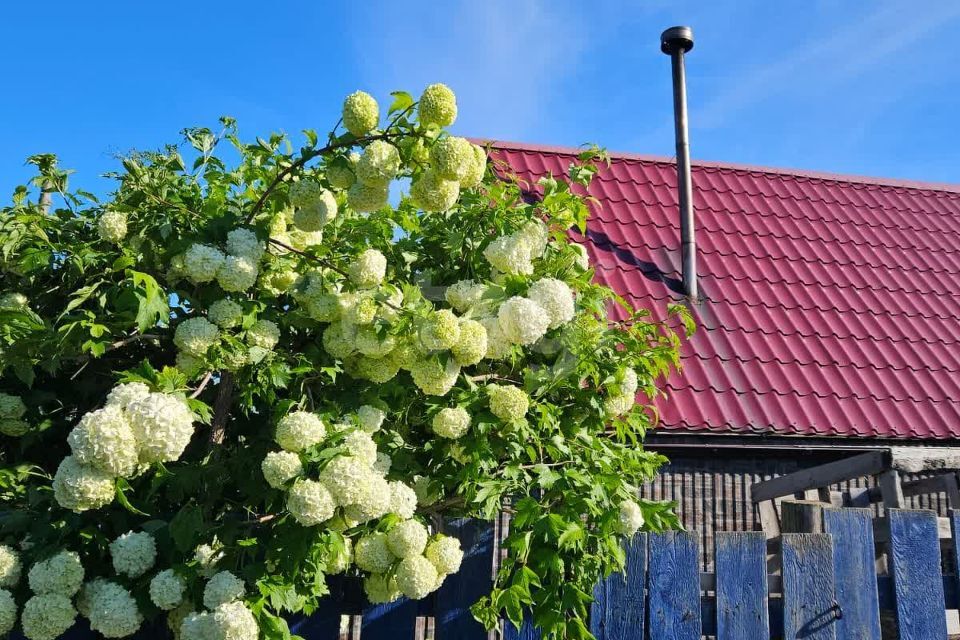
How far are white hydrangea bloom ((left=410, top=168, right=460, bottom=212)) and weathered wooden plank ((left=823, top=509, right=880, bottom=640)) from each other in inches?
82.4

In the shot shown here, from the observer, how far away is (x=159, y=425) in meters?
2.22

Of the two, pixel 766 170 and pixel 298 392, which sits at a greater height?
pixel 766 170

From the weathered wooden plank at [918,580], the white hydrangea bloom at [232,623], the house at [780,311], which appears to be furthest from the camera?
the house at [780,311]

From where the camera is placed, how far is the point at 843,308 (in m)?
6.73

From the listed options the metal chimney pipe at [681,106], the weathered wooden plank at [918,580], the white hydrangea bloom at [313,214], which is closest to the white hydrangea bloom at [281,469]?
the white hydrangea bloom at [313,214]

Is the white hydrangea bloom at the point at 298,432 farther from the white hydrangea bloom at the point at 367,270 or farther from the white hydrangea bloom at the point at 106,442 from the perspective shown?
the white hydrangea bloom at the point at 367,270

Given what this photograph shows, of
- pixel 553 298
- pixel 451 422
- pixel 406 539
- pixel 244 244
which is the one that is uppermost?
pixel 244 244

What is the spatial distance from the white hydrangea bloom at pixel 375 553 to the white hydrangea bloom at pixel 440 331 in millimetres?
660

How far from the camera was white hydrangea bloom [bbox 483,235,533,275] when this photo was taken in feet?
9.57


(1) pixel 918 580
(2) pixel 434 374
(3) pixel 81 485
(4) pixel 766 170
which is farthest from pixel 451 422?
(4) pixel 766 170

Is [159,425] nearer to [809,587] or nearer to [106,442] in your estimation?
[106,442]

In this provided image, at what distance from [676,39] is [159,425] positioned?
233 inches

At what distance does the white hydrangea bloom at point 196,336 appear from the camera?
101 inches

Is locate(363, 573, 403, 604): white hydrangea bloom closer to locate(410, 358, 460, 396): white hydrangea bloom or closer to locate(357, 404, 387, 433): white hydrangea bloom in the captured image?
locate(357, 404, 387, 433): white hydrangea bloom
